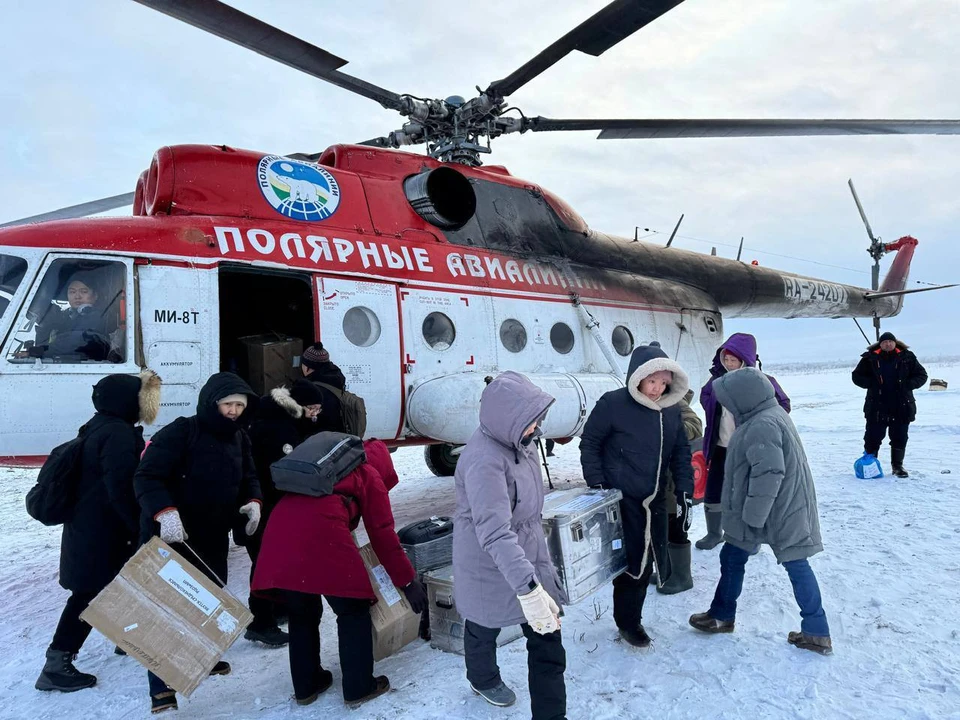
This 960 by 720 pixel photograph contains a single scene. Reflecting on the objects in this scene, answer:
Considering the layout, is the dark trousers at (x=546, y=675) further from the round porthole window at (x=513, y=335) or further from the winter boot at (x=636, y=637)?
the round porthole window at (x=513, y=335)

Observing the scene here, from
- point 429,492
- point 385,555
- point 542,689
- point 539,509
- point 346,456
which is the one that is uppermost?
point 346,456

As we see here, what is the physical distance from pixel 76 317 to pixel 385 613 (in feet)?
10.1

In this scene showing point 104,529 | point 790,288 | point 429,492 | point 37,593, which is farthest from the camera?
point 790,288

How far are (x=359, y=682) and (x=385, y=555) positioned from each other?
2.04 feet

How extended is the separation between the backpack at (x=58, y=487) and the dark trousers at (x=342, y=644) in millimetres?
1394

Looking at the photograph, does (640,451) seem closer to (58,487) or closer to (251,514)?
(251,514)

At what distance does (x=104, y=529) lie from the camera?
3443mm

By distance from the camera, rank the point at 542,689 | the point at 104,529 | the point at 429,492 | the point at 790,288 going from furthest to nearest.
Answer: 1. the point at 790,288
2. the point at 429,492
3. the point at 104,529
4. the point at 542,689

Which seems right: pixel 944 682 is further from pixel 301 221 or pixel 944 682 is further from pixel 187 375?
pixel 301 221

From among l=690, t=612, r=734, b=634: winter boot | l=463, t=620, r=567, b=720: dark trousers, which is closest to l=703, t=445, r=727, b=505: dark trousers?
l=690, t=612, r=734, b=634: winter boot

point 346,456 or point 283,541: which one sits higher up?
point 346,456

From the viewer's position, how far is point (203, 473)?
3.45 metres

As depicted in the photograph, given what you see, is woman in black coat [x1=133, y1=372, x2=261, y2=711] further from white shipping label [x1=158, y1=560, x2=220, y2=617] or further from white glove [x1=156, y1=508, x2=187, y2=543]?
white shipping label [x1=158, y1=560, x2=220, y2=617]

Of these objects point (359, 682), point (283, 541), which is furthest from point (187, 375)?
point (359, 682)
